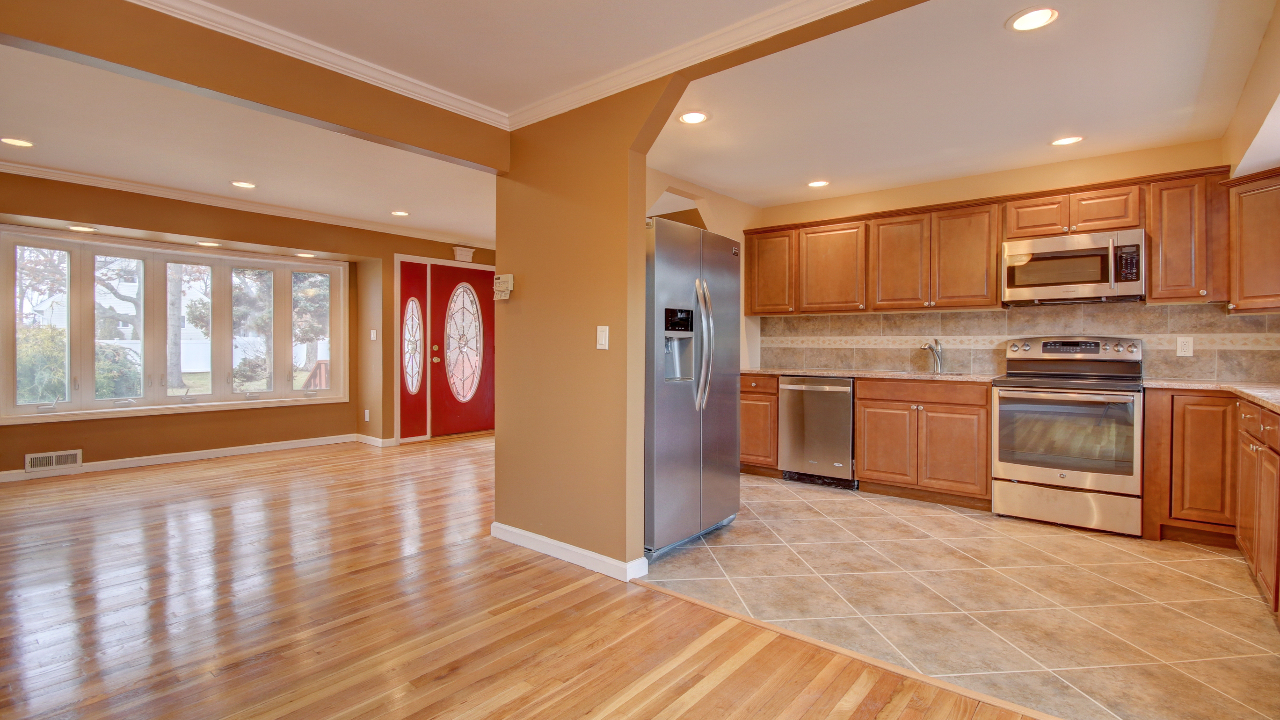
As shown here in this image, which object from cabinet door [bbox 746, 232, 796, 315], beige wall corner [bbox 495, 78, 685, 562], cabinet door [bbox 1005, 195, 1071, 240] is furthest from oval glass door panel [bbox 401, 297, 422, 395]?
cabinet door [bbox 1005, 195, 1071, 240]

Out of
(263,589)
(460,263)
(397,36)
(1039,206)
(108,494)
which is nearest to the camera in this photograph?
(397,36)

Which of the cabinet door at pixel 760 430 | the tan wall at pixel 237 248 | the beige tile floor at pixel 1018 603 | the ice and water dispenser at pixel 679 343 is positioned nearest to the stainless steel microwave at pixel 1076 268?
the beige tile floor at pixel 1018 603

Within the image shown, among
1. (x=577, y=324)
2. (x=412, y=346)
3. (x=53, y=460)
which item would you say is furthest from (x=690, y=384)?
(x=53, y=460)

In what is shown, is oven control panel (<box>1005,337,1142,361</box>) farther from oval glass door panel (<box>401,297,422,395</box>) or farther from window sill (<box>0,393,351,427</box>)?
window sill (<box>0,393,351,427</box>)

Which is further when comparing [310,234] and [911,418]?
[310,234]

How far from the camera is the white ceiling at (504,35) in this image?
215 centimetres

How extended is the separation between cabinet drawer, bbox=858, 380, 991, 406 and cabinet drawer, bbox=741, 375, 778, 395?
69 centimetres

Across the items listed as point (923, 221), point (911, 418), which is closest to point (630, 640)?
point (911, 418)

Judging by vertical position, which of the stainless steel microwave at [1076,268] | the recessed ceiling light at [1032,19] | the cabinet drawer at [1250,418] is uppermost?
the recessed ceiling light at [1032,19]

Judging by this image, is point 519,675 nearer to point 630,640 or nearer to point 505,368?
point 630,640

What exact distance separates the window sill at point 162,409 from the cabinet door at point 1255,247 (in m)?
7.66

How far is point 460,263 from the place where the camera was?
728cm

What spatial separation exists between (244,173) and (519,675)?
437cm

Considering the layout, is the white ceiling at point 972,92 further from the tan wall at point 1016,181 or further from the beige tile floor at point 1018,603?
the beige tile floor at point 1018,603
